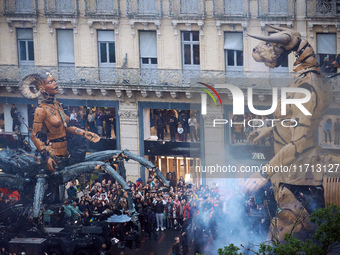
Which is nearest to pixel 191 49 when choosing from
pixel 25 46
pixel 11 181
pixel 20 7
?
pixel 25 46

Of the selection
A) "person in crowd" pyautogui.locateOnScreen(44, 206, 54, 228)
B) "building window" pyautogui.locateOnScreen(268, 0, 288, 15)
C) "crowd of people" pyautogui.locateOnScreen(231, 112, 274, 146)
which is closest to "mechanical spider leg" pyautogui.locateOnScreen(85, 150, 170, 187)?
"person in crowd" pyautogui.locateOnScreen(44, 206, 54, 228)

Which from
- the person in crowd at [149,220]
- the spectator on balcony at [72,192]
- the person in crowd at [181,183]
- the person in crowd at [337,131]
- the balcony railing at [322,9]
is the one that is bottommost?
the person in crowd at [149,220]

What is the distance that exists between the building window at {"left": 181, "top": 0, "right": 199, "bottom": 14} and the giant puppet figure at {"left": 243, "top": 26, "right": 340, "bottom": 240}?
10.9 ft

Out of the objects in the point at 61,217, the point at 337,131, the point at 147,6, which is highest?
the point at 147,6

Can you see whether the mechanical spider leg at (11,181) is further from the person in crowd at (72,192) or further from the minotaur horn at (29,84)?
the minotaur horn at (29,84)

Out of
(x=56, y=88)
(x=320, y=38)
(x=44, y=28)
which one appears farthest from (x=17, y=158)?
(x=320, y=38)

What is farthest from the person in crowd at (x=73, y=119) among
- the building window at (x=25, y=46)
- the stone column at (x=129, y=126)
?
the building window at (x=25, y=46)

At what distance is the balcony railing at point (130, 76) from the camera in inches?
1178

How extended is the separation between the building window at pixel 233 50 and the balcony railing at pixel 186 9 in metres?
1.42

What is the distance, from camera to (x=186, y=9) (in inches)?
1192

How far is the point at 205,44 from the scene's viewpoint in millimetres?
30453

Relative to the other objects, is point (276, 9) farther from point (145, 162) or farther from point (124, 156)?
point (124, 156)

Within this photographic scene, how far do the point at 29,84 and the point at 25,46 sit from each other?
8.03 feet

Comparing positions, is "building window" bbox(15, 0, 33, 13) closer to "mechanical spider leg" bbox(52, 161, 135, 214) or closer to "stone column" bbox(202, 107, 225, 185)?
"mechanical spider leg" bbox(52, 161, 135, 214)
